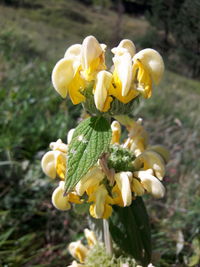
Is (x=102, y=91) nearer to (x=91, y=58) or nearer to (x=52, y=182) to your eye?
(x=91, y=58)

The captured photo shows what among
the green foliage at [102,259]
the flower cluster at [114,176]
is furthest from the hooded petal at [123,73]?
the green foliage at [102,259]

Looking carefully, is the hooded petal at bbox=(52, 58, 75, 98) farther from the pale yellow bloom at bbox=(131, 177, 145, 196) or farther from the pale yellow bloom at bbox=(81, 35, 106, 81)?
the pale yellow bloom at bbox=(131, 177, 145, 196)

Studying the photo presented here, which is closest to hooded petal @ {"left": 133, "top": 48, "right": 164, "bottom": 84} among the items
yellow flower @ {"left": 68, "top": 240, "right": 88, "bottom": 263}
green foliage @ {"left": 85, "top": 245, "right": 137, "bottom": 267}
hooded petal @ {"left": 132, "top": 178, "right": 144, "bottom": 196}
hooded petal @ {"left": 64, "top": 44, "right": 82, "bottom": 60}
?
hooded petal @ {"left": 64, "top": 44, "right": 82, "bottom": 60}

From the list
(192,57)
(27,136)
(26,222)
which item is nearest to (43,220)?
(26,222)

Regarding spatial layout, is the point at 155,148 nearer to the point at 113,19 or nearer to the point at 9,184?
the point at 9,184

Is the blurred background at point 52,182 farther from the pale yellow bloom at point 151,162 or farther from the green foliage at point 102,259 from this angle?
the pale yellow bloom at point 151,162
